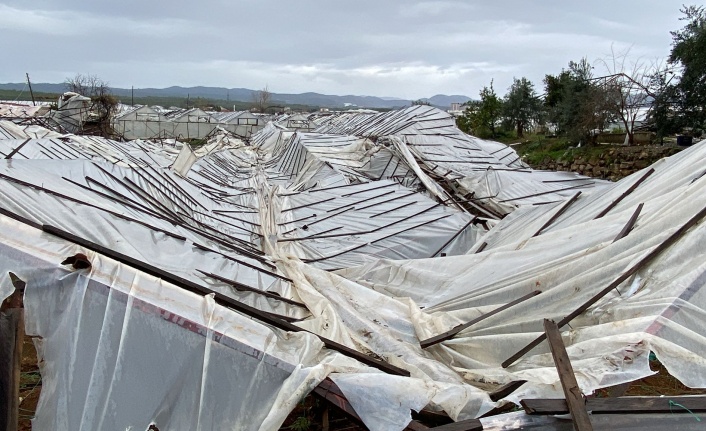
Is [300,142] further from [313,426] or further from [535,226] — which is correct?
[313,426]

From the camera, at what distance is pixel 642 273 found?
4.14m

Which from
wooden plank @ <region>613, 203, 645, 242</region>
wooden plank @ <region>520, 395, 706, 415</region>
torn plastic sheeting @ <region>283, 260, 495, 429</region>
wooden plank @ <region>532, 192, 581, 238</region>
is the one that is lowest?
torn plastic sheeting @ <region>283, 260, 495, 429</region>

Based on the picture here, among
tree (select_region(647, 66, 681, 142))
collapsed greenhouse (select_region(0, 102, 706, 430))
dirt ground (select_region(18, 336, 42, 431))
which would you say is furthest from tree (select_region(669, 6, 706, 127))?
dirt ground (select_region(18, 336, 42, 431))

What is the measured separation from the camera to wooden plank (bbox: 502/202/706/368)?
4.15 meters

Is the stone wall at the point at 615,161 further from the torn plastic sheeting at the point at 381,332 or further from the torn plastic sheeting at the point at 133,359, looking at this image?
the torn plastic sheeting at the point at 133,359

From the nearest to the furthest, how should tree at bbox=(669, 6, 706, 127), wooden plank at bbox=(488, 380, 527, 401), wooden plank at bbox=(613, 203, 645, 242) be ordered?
wooden plank at bbox=(488, 380, 527, 401)
wooden plank at bbox=(613, 203, 645, 242)
tree at bbox=(669, 6, 706, 127)

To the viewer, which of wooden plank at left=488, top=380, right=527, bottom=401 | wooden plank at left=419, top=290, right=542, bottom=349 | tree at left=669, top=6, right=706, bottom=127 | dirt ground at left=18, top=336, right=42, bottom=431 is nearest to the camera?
wooden plank at left=488, top=380, right=527, bottom=401

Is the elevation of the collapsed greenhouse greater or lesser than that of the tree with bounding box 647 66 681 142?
lesser

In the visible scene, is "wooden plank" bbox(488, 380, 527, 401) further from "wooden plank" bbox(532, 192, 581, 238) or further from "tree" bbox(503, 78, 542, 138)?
"tree" bbox(503, 78, 542, 138)

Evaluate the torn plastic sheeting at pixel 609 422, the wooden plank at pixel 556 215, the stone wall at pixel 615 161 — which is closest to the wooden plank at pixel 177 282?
the torn plastic sheeting at pixel 609 422

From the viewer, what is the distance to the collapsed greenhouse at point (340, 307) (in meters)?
3.21

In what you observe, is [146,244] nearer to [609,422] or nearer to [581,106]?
[609,422]

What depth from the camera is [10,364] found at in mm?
2926

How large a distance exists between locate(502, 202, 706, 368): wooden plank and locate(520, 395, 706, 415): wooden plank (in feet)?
3.49
